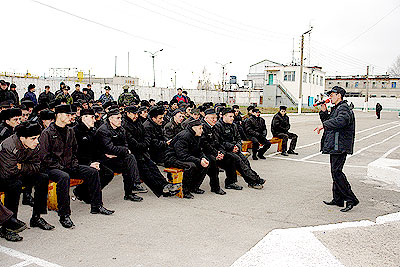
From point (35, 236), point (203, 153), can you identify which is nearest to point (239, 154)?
point (203, 153)

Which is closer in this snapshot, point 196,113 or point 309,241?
point 309,241

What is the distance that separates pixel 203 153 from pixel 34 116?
178 inches

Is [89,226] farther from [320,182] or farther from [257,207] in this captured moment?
[320,182]

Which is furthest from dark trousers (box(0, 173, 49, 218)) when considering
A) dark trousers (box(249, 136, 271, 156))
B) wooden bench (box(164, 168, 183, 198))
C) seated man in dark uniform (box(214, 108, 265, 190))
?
Answer: dark trousers (box(249, 136, 271, 156))

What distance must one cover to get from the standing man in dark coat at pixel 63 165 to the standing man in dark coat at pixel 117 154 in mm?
792

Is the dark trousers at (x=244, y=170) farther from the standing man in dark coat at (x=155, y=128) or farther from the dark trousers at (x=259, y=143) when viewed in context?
the dark trousers at (x=259, y=143)

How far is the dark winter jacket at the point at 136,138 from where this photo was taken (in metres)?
7.41

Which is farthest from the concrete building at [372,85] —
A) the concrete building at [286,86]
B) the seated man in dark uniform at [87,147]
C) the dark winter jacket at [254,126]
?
the seated man in dark uniform at [87,147]

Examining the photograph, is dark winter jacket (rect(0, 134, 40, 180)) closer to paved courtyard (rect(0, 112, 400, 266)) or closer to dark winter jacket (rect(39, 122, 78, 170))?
dark winter jacket (rect(39, 122, 78, 170))

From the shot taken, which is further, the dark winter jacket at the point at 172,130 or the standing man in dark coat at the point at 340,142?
the dark winter jacket at the point at 172,130

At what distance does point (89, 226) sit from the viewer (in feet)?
17.8

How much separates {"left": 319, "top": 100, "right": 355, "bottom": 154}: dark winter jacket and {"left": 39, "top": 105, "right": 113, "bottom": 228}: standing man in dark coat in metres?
4.07

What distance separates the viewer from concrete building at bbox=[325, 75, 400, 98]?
85.5 m

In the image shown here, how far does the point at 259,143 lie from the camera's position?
11836 millimetres
